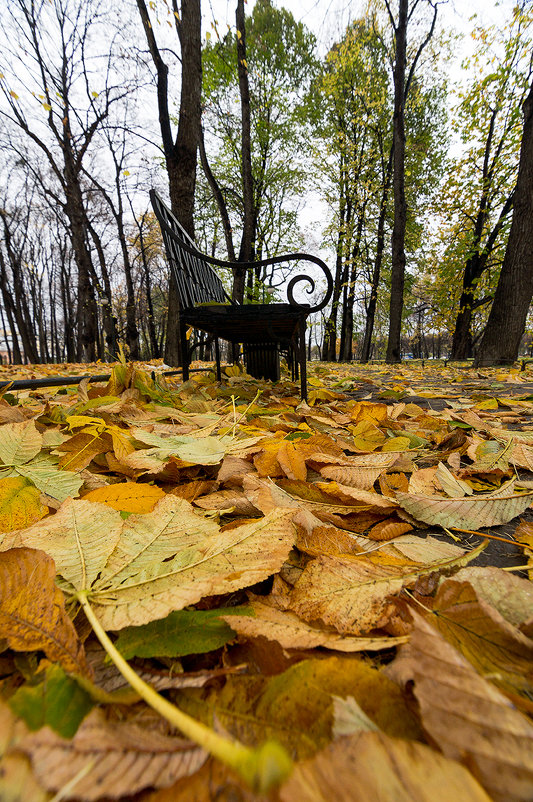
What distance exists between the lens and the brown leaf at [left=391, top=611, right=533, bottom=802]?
230mm

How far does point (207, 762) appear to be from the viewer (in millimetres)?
260

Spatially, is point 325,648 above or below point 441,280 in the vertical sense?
below

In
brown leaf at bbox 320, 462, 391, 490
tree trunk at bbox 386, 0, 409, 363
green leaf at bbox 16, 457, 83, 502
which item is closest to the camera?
green leaf at bbox 16, 457, 83, 502

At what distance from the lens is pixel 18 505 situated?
715mm

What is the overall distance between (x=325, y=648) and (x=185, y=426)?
107 cm

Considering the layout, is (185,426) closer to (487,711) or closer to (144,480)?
(144,480)

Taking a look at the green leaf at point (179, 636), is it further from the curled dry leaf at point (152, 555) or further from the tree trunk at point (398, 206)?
the tree trunk at point (398, 206)

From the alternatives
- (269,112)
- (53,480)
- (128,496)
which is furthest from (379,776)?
(269,112)

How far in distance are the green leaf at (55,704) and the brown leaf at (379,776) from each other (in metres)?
0.17

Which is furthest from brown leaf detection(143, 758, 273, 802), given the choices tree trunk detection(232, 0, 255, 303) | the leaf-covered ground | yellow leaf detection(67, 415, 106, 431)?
tree trunk detection(232, 0, 255, 303)

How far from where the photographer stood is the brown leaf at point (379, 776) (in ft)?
0.68

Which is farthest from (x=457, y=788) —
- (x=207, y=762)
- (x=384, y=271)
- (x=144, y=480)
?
(x=384, y=271)

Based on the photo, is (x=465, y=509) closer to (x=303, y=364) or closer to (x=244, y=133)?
(x=303, y=364)

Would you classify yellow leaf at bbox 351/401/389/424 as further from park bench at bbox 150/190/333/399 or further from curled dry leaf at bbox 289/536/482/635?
curled dry leaf at bbox 289/536/482/635
